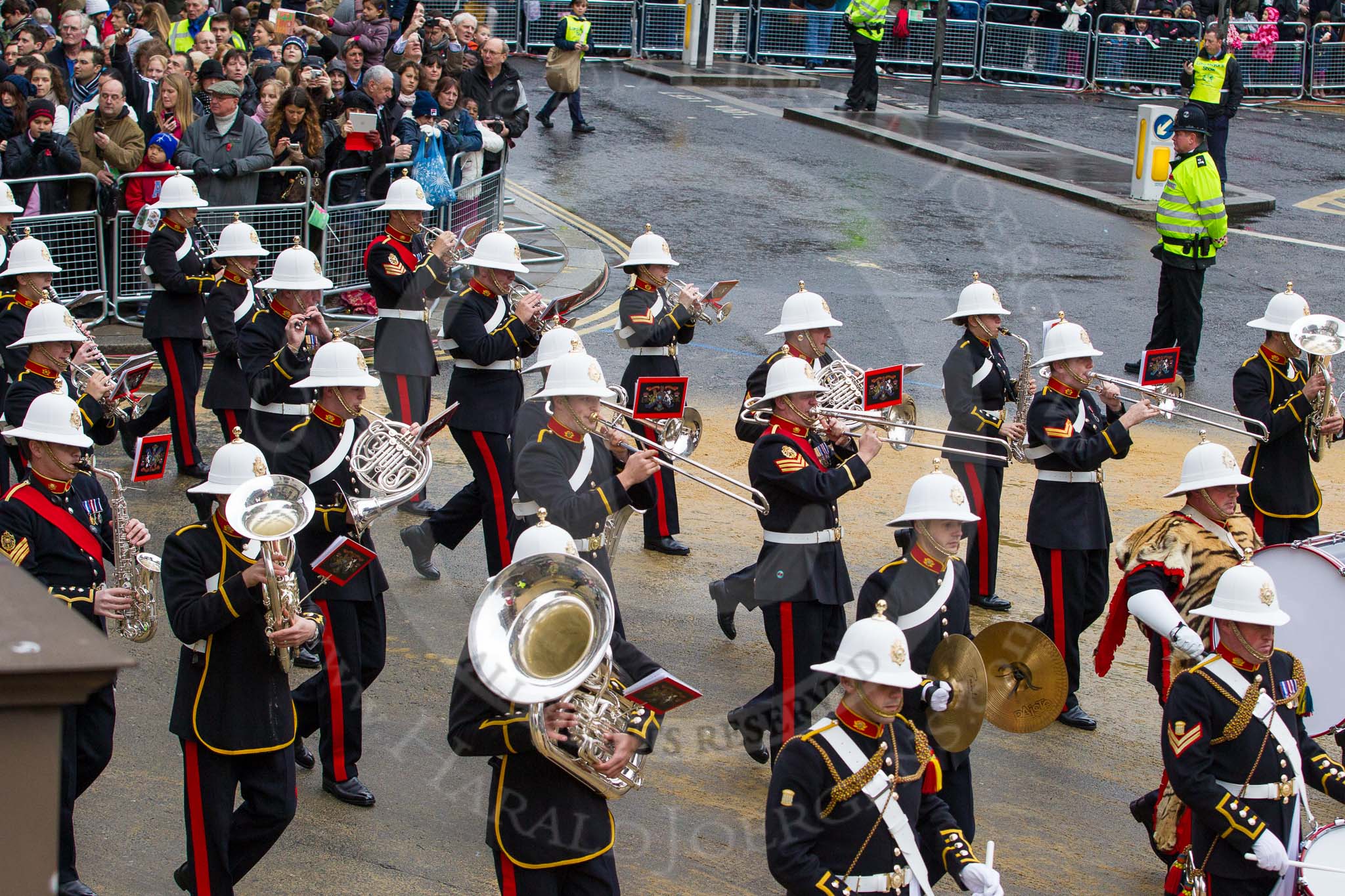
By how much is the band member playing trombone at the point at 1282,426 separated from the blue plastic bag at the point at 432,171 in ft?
25.8

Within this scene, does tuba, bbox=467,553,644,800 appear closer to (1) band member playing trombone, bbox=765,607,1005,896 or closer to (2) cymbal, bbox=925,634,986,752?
(1) band member playing trombone, bbox=765,607,1005,896

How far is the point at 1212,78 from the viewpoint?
20203 millimetres

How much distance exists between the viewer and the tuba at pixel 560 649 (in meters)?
5.21

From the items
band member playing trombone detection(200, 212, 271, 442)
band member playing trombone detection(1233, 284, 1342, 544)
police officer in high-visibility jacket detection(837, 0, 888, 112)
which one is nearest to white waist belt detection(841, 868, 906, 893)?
band member playing trombone detection(1233, 284, 1342, 544)

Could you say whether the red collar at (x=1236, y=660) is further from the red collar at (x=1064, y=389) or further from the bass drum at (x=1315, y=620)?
the red collar at (x=1064, y=389)

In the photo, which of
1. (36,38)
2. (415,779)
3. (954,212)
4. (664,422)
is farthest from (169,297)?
(954,212)

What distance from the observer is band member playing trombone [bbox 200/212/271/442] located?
32.4 feet

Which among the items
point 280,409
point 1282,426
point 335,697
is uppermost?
point 1282,426

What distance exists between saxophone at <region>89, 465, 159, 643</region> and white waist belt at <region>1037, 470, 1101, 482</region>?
14.7ft

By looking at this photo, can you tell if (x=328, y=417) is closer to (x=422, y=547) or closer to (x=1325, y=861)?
(x=422, y=547)

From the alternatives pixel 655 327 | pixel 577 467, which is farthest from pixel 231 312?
pixel 577 467

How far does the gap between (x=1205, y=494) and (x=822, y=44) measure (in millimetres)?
22536

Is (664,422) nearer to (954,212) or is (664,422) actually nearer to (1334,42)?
(954,212)

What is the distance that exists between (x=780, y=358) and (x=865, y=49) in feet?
52.8
